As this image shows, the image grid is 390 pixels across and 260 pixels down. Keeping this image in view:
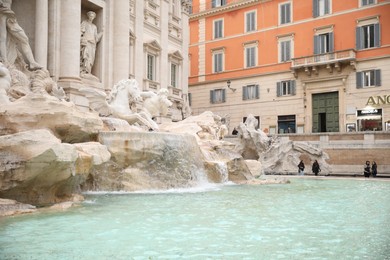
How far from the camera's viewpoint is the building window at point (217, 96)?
110ft

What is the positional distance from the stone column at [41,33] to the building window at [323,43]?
63.2 ft

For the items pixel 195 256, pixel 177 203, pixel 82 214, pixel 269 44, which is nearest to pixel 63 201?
pixel 82 214

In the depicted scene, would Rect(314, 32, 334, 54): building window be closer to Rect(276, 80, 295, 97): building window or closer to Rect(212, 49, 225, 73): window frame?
Rect(276, 80, 295, 97): building window

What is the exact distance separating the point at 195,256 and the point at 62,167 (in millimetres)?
3705

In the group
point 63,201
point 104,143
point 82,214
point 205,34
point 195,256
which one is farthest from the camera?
point 205,34

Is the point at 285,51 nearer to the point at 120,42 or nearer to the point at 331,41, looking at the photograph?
the point at 331,41

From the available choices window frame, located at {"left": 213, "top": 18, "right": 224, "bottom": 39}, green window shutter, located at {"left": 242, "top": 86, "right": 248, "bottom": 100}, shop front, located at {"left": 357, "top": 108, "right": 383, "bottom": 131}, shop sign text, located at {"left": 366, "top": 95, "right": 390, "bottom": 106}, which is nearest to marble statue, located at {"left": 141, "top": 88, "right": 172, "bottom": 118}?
shop front, located at {"left": 357, "top": 108, "right": 383, "bottom": 131}

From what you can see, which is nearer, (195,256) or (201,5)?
(195,256)

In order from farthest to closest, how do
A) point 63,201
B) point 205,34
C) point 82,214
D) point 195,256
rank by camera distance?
point 205,34, point 63,201, point 82,214, point 195,256

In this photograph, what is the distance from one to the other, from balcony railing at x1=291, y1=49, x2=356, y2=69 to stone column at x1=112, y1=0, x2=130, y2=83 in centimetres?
1368

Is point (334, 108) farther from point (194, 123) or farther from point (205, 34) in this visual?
point (194, 123)

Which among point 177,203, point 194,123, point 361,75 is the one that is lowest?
point 177,203

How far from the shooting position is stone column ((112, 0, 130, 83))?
19.4 m

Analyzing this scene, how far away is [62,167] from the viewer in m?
7.01
